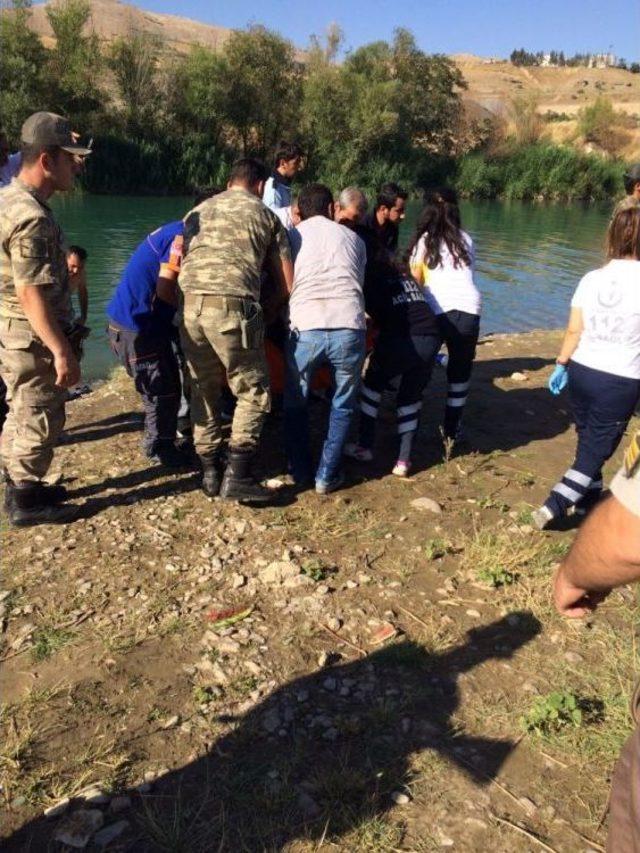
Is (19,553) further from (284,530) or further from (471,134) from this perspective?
(471,134)

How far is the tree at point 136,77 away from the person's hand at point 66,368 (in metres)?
35.7

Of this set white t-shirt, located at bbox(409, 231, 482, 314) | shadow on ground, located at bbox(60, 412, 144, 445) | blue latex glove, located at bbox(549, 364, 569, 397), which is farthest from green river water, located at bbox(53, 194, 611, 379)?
blue latex glove, located at bbox(549, 364, 569, 397)

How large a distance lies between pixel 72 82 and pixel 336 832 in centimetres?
3945

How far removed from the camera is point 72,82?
34.3 m

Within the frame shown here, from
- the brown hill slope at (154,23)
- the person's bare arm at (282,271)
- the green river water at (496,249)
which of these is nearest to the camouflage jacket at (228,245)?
the person's bare arm at (282,271)

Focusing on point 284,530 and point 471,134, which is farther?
point 471,134

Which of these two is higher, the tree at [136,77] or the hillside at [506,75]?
the hillside at [506,75]

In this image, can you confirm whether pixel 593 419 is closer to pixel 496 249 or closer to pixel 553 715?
pixel 553 715

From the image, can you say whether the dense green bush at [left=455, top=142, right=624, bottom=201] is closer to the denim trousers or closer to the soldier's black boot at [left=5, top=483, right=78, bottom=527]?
the denim trousers

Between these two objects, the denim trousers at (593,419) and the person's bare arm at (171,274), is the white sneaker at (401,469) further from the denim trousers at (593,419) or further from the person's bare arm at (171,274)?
the person's bare arm at (171,274)

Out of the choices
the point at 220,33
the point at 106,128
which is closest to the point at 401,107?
the point at 106,128

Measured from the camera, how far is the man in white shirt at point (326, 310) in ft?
14.1

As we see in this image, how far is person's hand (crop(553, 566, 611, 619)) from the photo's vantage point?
1.66 m

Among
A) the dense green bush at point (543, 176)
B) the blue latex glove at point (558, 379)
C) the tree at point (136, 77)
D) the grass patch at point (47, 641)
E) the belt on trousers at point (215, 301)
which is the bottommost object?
the grass patch at point (47, 641)
